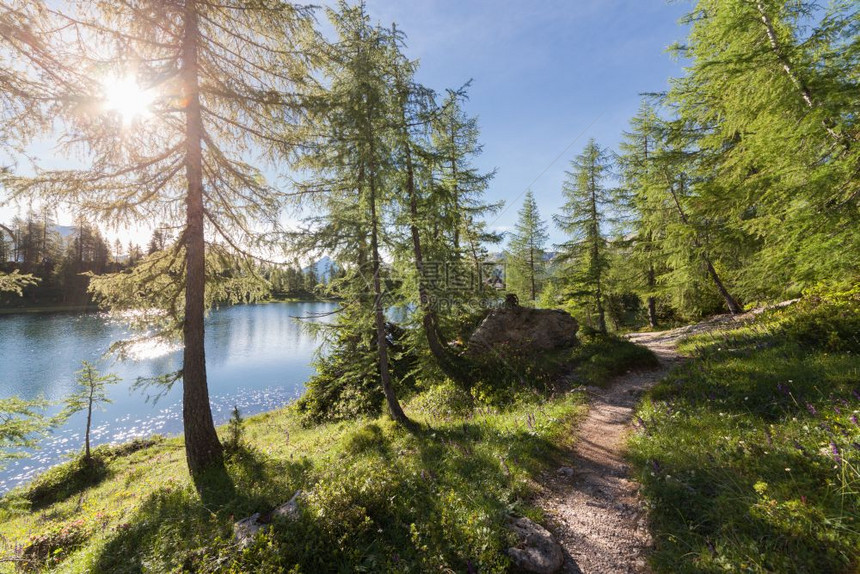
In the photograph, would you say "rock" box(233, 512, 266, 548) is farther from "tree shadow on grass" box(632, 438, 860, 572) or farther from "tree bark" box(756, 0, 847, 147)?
"tree bark" box(756, 0, 847, 147)

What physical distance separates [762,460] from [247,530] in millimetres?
7284

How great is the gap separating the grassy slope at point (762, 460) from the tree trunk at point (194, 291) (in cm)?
977

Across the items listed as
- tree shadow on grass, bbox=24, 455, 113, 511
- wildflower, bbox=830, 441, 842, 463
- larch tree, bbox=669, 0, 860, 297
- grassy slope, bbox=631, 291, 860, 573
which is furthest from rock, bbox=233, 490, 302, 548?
tree shadow on grass, bbox=24, 455, 113, 511

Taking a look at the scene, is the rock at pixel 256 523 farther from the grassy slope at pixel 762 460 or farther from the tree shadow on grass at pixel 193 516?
the grassy slope at pixel 762 460

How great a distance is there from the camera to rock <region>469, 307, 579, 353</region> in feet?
46.5

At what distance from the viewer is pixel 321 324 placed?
31.4 feet

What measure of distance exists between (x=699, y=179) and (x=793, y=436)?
18.4m

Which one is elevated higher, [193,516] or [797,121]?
[797,121]

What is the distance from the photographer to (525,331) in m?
14.7

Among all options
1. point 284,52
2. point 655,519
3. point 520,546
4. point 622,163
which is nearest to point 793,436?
point 655,519

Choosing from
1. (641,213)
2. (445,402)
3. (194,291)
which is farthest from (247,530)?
(641,213)

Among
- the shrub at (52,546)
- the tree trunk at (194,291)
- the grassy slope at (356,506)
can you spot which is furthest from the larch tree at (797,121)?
the shrub at (52,546)

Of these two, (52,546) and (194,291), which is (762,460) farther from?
(52,546)

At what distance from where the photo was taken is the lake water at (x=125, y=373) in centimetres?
2020
